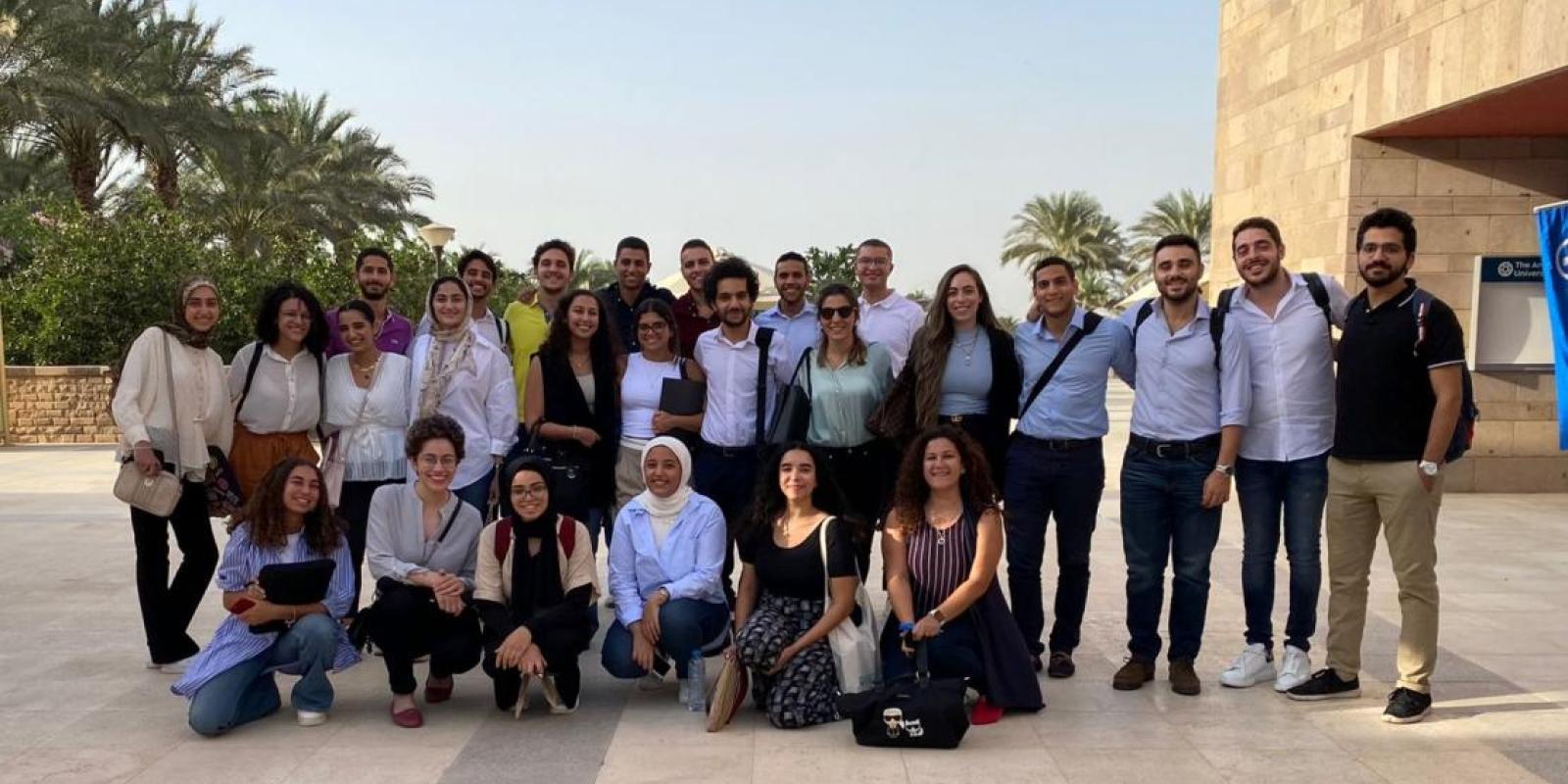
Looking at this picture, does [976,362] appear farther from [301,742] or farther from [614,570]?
[301,742]

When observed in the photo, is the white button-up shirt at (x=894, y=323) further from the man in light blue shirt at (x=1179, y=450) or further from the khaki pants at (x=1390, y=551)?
the khaki pants at (x=1390, y=551)

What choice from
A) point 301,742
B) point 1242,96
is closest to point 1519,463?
Answer: point 1242,96

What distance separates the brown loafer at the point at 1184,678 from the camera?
16.5 ft

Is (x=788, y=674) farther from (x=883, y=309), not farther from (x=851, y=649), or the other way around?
(x=883, y=309)

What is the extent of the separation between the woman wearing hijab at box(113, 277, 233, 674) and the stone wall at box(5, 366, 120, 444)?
1252cm

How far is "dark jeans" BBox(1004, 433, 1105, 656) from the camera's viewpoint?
5.09 meters

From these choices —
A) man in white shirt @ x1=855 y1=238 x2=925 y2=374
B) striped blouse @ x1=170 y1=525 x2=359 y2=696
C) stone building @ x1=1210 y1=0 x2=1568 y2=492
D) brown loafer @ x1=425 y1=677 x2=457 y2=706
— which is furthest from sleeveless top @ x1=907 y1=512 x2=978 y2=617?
stone building @ x1=1210 y1=0 x2=1568 y2=492

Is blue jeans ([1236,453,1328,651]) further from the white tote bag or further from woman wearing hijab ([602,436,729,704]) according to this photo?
woman wearing hijab ([602,436,729,704])

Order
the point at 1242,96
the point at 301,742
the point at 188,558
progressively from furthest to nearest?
the point at 1242,96 < the point at 188,558 < the point at 301,742

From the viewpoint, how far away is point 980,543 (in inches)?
188

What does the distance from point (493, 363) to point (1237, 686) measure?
3.51 meters

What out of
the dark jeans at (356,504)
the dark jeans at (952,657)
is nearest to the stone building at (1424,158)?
the dark jeans at (952,657)

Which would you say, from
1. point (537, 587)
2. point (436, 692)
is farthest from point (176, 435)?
point (537, 587)

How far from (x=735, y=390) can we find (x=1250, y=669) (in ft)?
8.17
